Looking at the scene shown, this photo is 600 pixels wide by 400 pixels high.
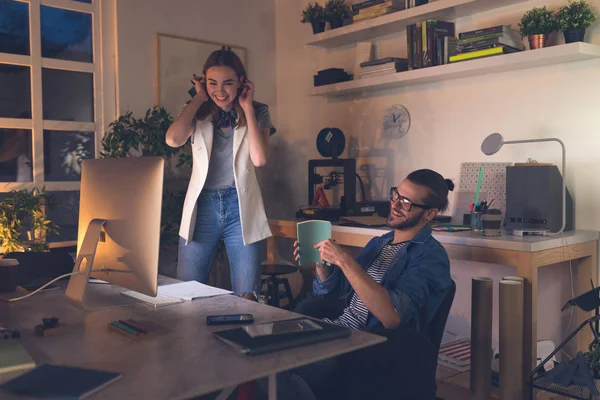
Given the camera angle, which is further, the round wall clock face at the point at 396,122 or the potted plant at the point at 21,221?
the round wall clock face at the point at 396,122

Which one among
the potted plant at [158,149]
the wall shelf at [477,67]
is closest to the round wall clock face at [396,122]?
A: the wall shelf at [477,67]

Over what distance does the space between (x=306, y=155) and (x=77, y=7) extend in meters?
1.83

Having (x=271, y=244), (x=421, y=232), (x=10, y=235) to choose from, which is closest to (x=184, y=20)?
(x=271, y=244)

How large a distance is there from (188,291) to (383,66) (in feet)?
7.40

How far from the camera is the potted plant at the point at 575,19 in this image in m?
2.71

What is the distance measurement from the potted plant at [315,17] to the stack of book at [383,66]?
0.48 metres


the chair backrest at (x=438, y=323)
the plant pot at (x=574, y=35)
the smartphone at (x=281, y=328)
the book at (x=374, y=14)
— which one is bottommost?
the chair backrest at (x=438, y=323)

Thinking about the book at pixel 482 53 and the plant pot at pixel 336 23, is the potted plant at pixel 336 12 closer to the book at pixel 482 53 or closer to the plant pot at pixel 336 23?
the plant pot at pixel 336 23

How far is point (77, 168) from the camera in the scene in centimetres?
362

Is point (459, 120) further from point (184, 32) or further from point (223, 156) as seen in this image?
point (184, 32)

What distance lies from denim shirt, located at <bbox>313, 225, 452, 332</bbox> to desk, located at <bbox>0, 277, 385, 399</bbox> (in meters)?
0.45

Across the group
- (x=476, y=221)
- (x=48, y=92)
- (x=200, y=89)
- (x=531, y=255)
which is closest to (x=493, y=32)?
(x=476, y=221)

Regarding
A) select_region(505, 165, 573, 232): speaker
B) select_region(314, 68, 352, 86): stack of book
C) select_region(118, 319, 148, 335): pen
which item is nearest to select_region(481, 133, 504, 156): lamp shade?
select_region(505, 165, 573, 232): speaker

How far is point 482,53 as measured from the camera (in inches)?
119
